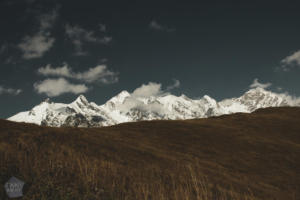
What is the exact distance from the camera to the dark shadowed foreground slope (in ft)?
29.6

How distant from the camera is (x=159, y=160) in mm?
21891

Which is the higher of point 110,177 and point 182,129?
point 182,129

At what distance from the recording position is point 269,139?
40.9m

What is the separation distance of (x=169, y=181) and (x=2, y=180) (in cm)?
804

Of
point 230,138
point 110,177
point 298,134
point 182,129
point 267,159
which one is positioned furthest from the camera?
point 298,134

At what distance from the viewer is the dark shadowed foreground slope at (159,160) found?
356 inches

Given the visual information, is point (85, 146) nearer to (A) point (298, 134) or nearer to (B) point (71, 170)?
(B) point (71, 170)

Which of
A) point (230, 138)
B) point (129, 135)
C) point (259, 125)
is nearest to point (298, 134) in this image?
point (259, 125)

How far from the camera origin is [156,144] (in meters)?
31.8

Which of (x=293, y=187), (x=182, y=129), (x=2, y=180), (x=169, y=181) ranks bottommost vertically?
(x=293, y=187)

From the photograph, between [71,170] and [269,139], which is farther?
[269,139]

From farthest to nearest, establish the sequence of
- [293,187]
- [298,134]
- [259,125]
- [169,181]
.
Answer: [259,125]
[298,134]
[293,187]
[169,181]

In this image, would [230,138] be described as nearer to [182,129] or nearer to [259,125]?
[182,129]

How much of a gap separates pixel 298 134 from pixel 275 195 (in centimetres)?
3165
